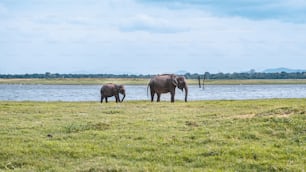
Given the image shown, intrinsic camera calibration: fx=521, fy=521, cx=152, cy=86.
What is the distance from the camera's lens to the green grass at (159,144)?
37.1 feet

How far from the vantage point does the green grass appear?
445 inches

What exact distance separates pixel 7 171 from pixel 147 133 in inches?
190

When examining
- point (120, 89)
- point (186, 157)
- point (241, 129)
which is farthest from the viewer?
point (120, 89)

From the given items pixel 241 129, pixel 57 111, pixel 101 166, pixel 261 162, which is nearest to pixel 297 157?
pixel 261 162

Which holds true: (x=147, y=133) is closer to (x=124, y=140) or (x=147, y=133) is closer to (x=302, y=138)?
(x=124, y=140)

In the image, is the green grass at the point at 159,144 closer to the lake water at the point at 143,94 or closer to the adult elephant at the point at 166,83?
the adult elephant at the point at 166,83

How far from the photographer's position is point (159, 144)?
1327 centimetres

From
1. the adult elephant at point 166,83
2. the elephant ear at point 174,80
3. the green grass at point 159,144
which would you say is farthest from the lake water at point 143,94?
the green grass at point 159,144

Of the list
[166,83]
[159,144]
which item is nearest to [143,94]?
[166,83]

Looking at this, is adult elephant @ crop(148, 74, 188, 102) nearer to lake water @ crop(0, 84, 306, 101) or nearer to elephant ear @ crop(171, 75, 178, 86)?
elephant ear @ crop(171, 75, 178, 86)

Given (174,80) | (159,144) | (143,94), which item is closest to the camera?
(159,144)

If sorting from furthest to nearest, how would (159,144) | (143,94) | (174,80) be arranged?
(143,94) < (174,80) < (159,144)

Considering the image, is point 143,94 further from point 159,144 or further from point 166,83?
point 159,144

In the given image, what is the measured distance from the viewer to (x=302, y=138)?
13453 mm
